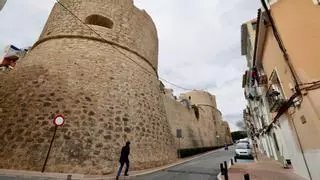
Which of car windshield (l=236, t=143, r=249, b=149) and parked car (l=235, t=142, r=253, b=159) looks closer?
parked car (l=235, t=142, r=253, b=159)

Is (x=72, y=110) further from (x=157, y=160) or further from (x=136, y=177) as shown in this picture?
(x=157, y=160)

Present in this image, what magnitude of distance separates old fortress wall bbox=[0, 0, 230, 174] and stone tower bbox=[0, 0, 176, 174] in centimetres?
4

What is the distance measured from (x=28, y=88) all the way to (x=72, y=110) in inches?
104

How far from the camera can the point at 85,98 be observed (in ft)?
28.3

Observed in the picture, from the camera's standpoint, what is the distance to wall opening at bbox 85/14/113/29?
1157 centimetres

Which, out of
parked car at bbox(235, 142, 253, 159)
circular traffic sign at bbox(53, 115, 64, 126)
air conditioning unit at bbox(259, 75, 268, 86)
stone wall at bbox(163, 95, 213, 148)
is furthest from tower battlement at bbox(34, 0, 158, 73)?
parked car at bbox(235, 142, 253, 159)

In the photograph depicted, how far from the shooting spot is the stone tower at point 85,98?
7121mm

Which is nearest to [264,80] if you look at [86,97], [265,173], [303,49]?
[303,49]

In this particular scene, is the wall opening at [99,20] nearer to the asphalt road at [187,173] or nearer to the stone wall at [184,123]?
the asphalt road at [187,173]

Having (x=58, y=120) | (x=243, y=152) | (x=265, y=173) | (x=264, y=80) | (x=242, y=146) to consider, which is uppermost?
(x=264, y=80)

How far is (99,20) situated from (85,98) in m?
6.35

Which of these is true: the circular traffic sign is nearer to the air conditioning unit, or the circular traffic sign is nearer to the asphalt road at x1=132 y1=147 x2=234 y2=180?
the asphalt road at x1=132 y1=147 x2=234 y2=180

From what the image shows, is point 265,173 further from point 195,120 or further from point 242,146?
point 195,120

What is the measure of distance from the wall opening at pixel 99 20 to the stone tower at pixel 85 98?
0.07 m
